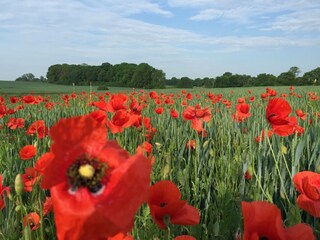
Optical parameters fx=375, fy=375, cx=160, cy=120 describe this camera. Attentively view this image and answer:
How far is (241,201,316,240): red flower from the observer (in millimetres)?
724

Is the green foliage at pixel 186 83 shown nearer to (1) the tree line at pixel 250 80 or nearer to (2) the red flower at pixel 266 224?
(1) the tree line at pixel 250 80

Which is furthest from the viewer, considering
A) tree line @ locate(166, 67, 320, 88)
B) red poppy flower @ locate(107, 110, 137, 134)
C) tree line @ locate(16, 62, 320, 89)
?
tree line @ locate(166, 67, 320, 88)

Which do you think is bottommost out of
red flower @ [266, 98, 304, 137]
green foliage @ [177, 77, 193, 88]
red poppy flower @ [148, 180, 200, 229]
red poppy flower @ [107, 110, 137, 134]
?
green foliage @ [177, 77, 193, 88]

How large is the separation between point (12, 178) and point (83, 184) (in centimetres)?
199

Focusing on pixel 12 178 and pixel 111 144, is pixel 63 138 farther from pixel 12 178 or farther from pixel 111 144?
pixel 12 178

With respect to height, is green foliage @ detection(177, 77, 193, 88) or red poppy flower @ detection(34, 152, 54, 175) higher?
red poppy flower @ detection(34, 152, 54, 175)

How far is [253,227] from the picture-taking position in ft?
A: 2.45

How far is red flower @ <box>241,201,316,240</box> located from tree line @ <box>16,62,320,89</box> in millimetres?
30871

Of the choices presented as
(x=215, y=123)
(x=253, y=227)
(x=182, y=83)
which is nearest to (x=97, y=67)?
(x=182, y=83)

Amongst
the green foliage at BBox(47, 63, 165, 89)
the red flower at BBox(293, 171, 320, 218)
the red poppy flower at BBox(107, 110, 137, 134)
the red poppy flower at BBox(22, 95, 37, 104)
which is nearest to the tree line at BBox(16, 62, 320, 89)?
the green foliage at BBox(47, 63, 165, 89)

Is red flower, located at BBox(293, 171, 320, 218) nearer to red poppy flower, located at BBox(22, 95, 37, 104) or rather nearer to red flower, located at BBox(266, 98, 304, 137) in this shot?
red flower, located at BBox(266, 98, 304, 137)

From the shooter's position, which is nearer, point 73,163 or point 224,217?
point 73,163

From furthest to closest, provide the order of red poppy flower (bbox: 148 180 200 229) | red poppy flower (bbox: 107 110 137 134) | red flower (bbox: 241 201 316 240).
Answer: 1. red poppy flower (bbox: 107 110 137 134)
2. red poppy flower (bbox: 148 180 200 229)
3. red flower (bbox: 241 201 316 240)

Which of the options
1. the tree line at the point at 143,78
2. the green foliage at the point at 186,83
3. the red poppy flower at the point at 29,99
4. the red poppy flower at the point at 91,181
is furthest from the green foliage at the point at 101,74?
the red poppy flower at the point at 91,181
